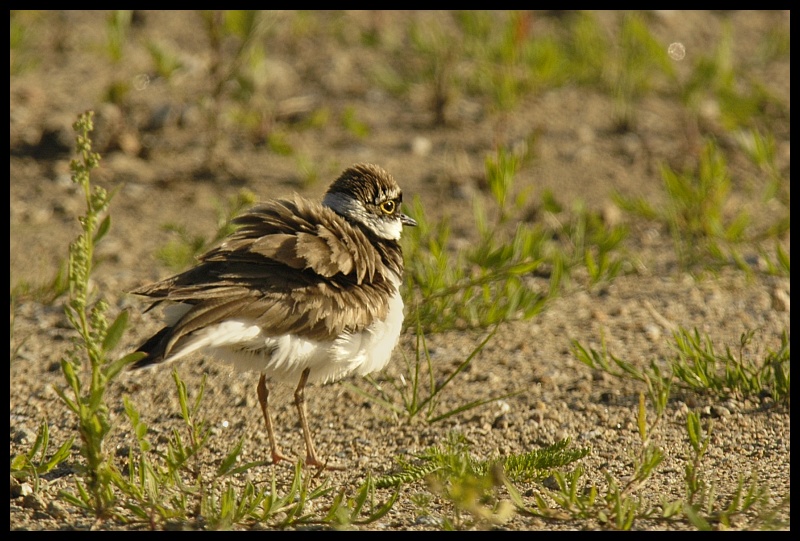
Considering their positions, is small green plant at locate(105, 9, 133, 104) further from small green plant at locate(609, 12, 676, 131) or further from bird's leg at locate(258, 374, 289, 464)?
small green plant at locate(609, 12, 676, 131)

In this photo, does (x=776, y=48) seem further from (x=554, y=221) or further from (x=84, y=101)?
(x=84, y=101)

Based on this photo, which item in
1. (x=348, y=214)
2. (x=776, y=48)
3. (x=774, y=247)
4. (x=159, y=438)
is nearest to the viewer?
(x=159, y=438)

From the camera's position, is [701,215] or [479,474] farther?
[701,215]

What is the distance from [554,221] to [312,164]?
76.1 inches

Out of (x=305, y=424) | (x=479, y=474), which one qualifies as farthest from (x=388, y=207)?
(x=479, y=474)

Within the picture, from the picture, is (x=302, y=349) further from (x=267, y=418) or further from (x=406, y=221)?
(x=406, y=221)

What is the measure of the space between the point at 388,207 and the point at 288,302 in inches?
46.0

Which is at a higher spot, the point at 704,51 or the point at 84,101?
the point at 704,51

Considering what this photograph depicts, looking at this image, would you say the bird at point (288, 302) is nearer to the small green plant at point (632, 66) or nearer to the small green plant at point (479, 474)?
the small green plant at point (479, 474)

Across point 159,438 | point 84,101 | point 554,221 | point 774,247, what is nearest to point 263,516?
point 159,438

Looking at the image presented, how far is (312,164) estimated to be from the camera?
7680 mm

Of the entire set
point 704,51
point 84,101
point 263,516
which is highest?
point 704,51

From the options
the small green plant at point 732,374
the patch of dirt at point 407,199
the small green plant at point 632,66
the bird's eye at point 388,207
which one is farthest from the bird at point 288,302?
the small green plant at point 632,66

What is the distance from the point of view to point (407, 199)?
299 inches
